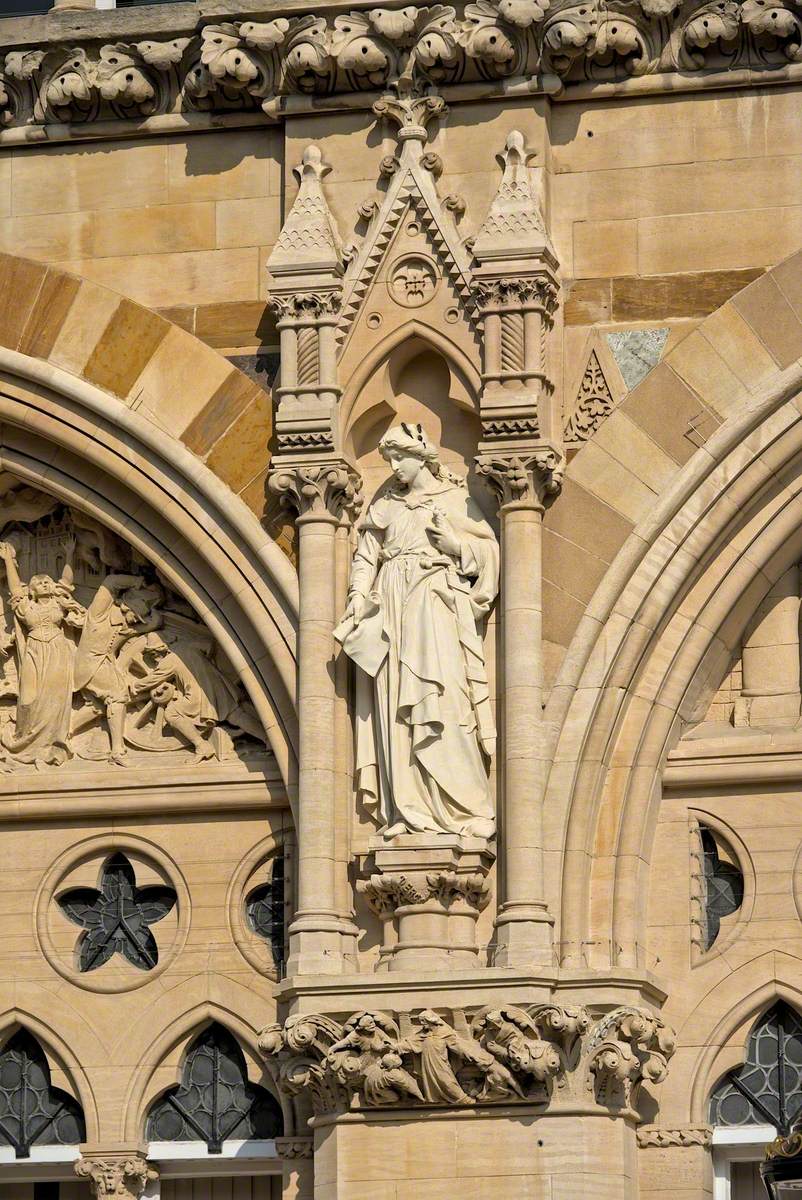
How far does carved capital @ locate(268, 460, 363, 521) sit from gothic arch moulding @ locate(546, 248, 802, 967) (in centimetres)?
120

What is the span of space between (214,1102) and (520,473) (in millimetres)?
4112

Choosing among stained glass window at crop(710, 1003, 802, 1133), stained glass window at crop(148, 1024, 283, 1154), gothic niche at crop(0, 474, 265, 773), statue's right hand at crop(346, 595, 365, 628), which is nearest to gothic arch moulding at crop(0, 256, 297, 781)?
gothic niche at crop(0, 474, 265, 773)

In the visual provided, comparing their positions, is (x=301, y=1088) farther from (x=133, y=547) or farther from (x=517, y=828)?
(x=133, y=547)

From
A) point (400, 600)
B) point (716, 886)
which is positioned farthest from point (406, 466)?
point (716, 886)

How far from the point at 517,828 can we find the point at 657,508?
200cm

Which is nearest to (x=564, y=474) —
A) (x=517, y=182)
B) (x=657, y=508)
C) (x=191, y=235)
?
(x=657, y=508)

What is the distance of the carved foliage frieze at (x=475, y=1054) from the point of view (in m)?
16.1

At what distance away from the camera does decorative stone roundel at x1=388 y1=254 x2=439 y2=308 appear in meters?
17.4

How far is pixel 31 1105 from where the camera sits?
17953 millimetres

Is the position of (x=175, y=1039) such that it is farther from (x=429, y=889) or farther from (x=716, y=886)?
Answer: (x=716, y=886)

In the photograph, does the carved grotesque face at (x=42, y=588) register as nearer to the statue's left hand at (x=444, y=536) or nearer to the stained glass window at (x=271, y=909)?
the stained glass window at (x=271, y=909)

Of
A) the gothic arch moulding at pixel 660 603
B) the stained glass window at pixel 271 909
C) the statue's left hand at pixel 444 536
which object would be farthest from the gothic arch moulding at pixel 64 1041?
the statue's left hand at pixel 444 536

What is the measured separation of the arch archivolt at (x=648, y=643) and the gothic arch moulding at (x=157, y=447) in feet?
5.81

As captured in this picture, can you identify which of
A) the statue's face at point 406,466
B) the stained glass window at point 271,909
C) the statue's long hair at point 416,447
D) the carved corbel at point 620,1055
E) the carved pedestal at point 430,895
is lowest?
the carved corbel at point 620,1055
